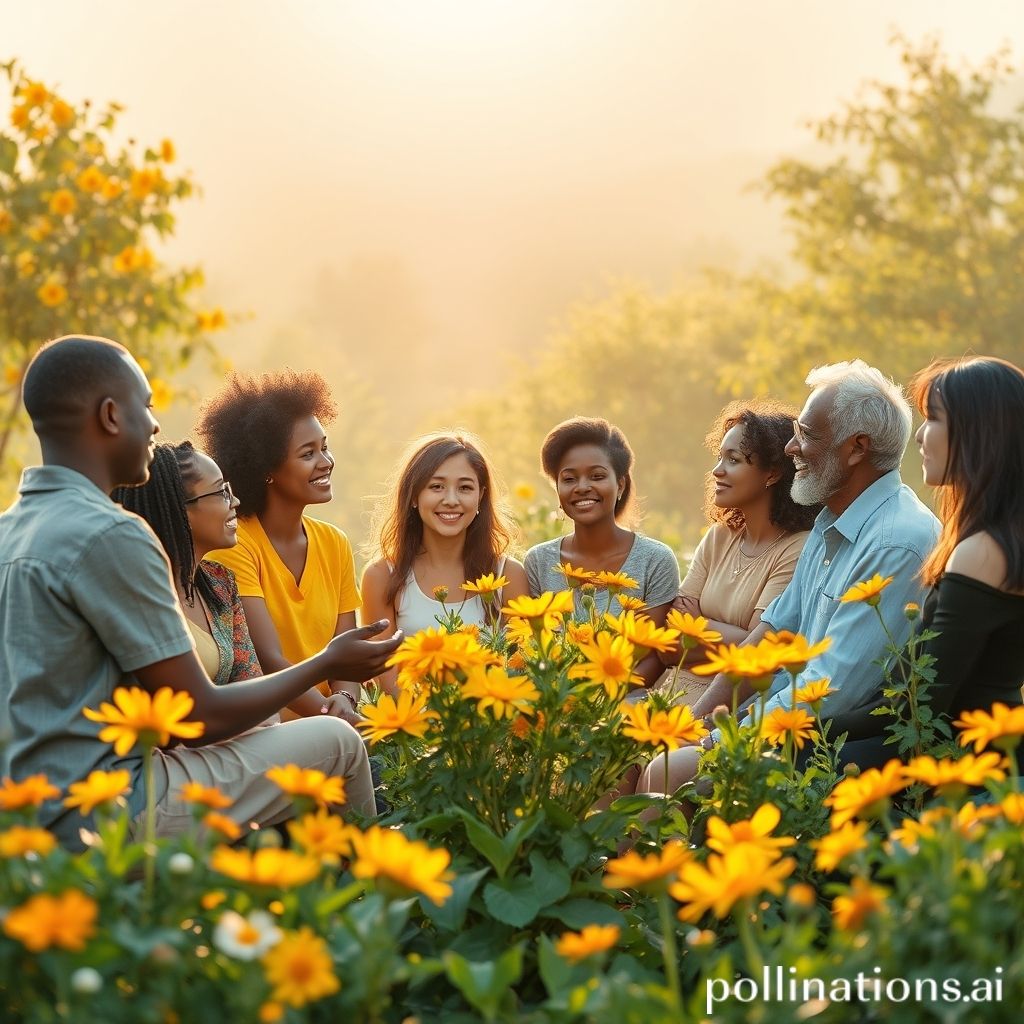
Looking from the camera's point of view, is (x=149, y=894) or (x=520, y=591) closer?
(x=149, y=894)

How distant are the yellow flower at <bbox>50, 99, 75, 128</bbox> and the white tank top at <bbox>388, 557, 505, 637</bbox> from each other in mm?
4035

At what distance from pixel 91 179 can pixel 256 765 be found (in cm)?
536

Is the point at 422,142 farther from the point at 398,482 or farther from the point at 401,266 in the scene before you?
the point at 398,482

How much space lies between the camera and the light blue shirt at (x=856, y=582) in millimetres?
3125

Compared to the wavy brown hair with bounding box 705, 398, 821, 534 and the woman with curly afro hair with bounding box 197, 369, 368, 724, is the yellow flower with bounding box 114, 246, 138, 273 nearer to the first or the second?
the woman with curly afro hair with bounding box 197, 369, 368, 724

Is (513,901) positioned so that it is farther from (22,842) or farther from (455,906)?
(22,842)

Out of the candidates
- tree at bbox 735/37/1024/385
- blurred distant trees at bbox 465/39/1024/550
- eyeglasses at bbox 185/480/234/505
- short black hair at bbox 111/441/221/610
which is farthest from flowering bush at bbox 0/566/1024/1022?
tree at bbox 735/37/1024/385

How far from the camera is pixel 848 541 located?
11.3ft

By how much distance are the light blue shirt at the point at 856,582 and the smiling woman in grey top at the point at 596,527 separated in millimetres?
688

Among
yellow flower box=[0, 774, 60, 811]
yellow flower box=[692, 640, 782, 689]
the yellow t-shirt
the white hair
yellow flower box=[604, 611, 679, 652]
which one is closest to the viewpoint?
yellow flower box=[0, 774, 60, 811]

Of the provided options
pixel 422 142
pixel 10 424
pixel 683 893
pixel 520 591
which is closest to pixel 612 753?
pixel 683 893

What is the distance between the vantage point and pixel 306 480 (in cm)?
398

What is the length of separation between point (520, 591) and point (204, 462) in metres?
1.28

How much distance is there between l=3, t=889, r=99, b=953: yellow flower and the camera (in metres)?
1.39
